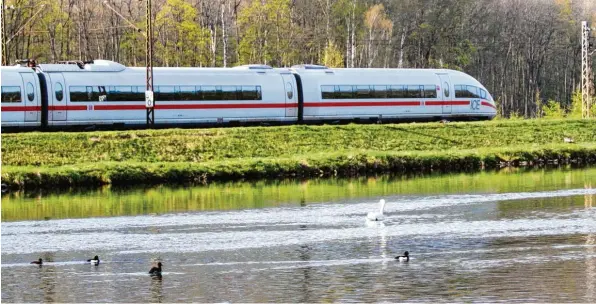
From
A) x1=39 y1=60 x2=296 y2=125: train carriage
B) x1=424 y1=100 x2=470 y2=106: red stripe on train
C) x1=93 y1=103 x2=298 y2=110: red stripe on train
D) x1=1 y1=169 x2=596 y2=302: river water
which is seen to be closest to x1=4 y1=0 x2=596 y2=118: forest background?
x1=424 y1=100 x2=470 y2=106: red stripe on train

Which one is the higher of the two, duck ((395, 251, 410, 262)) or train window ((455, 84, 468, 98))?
train window ((455, 84, 468, 98))

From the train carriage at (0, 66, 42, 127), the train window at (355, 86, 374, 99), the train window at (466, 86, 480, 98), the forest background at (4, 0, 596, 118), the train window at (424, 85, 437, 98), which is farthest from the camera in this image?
the forest background at (4, 0, 596, 118)

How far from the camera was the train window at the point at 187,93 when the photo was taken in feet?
208

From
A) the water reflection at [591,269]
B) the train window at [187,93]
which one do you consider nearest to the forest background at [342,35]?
the train window at [187,93]

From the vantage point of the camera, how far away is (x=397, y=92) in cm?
6950

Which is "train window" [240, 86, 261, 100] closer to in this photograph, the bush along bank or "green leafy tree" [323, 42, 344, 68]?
the bush along bank

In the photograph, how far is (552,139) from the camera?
2719 inches

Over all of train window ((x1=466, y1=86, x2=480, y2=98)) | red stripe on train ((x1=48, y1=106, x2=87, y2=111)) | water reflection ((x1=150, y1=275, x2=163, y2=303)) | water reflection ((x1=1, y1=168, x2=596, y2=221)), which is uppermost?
train window ((x1=466, y1=86, x2=480, y2=98))

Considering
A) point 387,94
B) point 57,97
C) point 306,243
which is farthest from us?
point 387,94

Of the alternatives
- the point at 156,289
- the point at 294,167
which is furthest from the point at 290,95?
the point at 156,289

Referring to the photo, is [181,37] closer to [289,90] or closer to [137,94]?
[289,90]

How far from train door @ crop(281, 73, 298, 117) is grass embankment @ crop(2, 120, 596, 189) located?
12.2ft

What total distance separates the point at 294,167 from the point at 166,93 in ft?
36.2

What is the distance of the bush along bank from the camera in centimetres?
5000
